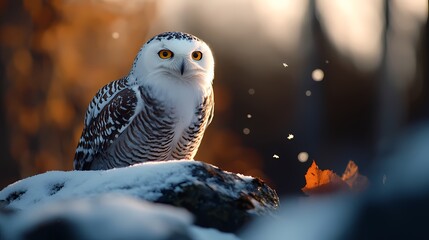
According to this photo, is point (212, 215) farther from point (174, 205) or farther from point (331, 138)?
point (331, 138)

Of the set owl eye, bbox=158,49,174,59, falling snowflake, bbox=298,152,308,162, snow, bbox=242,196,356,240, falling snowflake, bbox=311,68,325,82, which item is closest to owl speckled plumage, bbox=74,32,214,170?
owl eye, bbox=158,49,174,59

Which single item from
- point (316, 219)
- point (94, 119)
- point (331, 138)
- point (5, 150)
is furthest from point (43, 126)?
point (316, 219)

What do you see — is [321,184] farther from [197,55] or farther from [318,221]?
[318,221]

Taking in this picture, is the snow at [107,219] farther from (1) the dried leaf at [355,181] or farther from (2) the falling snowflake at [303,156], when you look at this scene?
(2) the falling snowflake at [303,156]

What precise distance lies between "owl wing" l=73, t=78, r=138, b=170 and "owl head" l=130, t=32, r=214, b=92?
147 mm

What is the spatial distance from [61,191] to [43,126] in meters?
6.05

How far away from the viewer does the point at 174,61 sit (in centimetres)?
371

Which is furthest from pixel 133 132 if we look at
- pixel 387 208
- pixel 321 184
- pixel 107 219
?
pixel 387 208

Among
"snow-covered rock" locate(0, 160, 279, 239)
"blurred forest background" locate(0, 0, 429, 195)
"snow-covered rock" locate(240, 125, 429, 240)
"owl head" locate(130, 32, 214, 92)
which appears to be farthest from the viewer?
"blurred forest background" locate(0, 0, 429, 195)

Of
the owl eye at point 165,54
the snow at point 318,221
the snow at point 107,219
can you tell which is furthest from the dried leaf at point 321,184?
the snow at point 107,219

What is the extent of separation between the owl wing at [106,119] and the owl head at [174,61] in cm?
15

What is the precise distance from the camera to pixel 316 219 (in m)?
1.63

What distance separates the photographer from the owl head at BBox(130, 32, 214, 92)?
12.1ft

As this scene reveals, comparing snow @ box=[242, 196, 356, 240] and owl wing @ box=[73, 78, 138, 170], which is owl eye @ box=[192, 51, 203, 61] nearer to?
owl wing @ box=[73, 78, 138, 170]
